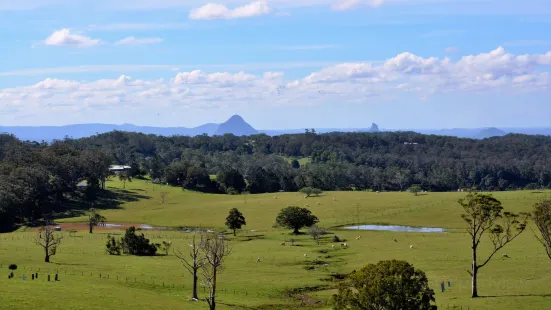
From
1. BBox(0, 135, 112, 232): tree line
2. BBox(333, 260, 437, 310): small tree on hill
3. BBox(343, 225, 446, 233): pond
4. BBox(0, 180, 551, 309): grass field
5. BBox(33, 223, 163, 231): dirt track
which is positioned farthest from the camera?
BBox(0, 135, 112, 232): tree line

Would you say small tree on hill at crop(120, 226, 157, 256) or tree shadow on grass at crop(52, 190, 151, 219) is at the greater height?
tree shadow on grass at crop(52, 190, 151, 219)

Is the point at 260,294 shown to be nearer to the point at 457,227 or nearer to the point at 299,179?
the point at 457,227

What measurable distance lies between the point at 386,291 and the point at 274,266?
3597 cm

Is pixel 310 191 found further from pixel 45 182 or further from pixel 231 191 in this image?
pixel 45 182

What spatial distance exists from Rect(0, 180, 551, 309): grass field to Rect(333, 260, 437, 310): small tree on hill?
474 inches

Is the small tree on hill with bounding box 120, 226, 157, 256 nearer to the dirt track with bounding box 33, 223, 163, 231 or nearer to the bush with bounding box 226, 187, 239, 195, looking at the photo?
the dirt track with bounding box 33, 223, 163, 231

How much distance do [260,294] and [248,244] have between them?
3552 cm

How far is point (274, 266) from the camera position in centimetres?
7294

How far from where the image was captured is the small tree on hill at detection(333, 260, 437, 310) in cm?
3803

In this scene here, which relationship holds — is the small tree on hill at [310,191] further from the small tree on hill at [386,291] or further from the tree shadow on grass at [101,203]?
the small tree on hill at [386,291]

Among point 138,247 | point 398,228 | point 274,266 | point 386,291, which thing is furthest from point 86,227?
point 386,291

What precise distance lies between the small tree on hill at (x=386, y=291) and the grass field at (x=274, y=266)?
12.1 meters

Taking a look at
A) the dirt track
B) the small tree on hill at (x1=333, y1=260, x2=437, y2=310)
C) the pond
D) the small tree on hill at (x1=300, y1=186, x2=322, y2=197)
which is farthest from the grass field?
the small tree on hill at (x1=300, y1=186, x2=322, y2=197)

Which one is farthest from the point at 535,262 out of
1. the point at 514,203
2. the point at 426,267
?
the point at 514,203
